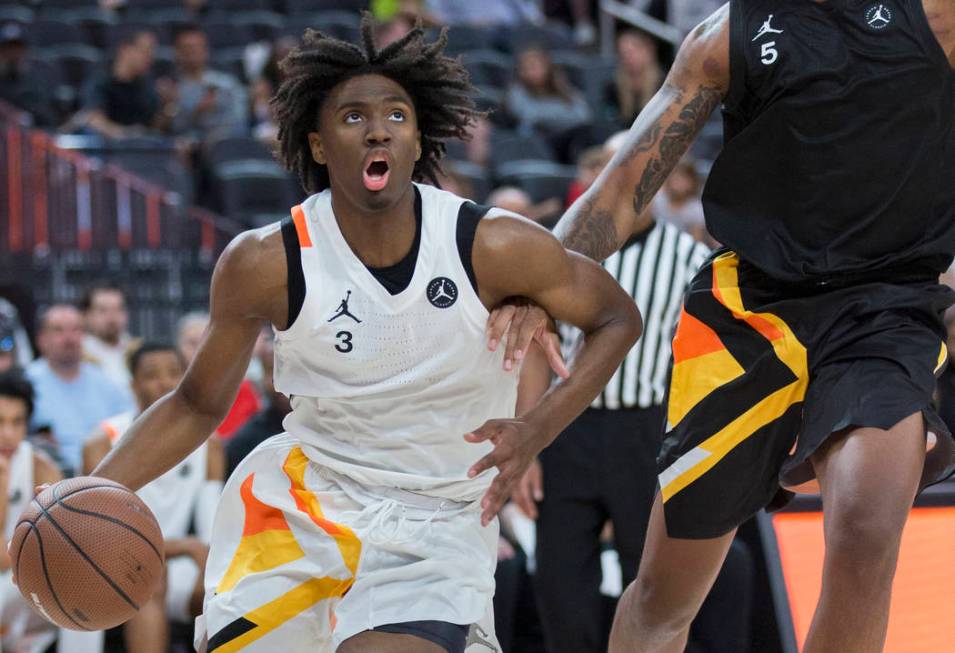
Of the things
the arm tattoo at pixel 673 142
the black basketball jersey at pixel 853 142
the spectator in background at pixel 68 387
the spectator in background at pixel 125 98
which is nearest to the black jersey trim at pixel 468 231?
the arm tattoo at pixel 673 142

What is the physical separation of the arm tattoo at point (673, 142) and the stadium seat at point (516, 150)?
6883 millimetres

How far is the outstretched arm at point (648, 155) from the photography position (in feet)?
12.2

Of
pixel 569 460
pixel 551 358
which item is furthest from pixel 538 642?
pixel 551 358

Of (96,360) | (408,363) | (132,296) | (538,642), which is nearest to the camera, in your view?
(408,363)

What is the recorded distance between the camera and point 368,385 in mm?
3467

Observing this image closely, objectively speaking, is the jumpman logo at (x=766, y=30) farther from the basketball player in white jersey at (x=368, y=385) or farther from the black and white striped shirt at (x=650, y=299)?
the black and white striped shirt at (x=650, y=299)

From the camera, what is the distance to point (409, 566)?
3.39 m

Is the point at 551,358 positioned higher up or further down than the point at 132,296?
higher up

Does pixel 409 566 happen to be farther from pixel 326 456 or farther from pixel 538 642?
pixel 538 642

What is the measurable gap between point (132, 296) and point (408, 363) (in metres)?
5.80

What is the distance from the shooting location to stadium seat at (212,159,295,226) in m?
9.77

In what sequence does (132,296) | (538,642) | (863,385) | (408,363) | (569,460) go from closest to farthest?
(863,385) → (408,363) → (569,460) → (538,642) → (132,296)

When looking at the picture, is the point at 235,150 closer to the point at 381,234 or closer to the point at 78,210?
the point at 78,210

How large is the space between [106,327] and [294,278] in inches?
203
